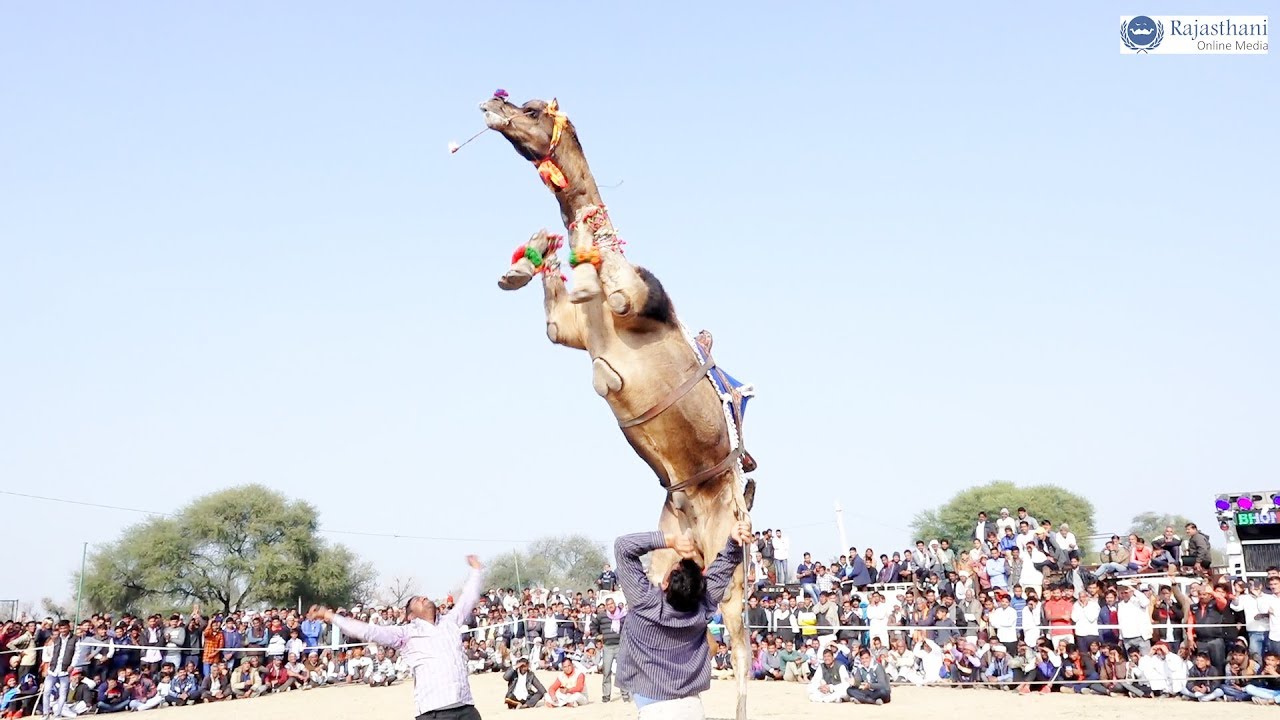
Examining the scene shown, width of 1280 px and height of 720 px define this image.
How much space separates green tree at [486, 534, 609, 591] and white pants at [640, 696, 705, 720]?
54320 millimetres

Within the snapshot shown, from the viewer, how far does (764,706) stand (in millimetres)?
15836

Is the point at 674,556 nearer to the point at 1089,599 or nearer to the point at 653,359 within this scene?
the point at 653,359

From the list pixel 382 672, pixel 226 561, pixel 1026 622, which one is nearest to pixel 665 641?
pixel 1026 622

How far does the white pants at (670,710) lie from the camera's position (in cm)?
553

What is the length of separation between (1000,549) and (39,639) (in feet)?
54.1

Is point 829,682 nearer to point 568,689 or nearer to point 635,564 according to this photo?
point 568,689

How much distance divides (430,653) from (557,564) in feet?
188

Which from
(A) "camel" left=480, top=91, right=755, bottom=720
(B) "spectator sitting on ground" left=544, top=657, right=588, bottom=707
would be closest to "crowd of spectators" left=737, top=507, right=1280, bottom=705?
(B) "spectator sitting on ground" left=544, top=657, right=588, bottom=707

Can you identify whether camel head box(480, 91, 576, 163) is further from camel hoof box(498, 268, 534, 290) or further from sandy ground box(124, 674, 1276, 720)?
sandy ground box(124, 674, 1276, 720)

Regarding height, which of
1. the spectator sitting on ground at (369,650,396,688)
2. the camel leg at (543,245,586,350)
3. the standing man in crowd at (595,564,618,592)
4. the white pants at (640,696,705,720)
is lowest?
the spectator sitting on ground at (369,650,396,688)

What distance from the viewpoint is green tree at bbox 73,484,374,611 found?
43.0 metres

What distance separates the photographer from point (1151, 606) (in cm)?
1530

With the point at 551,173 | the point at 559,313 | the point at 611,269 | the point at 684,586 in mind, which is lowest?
the point at 684,586

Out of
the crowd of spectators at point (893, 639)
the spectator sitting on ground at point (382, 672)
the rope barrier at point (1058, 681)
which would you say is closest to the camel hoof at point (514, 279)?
the crowd of spectators at point (893, 639)
